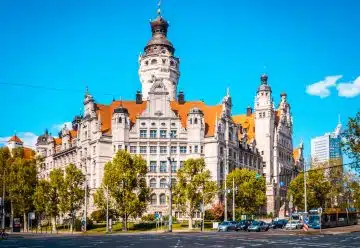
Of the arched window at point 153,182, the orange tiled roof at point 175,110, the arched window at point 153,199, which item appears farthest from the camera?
the orange tiled roof at point 175,110

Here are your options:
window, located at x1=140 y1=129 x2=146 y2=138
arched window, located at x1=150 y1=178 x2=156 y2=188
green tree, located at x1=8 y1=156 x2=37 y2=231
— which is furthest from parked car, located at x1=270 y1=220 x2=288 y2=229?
green tree, located at x1=8 y1=156 x2=37 y2=231

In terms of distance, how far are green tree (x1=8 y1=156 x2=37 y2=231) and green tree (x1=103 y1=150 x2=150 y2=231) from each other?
23.8m

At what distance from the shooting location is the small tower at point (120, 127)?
115 m

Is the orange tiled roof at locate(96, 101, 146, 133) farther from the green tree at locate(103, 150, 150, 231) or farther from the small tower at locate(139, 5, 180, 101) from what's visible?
the green tree at locate(103, 150, 150, 231)

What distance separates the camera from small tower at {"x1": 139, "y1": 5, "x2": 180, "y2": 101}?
136375 millimetres

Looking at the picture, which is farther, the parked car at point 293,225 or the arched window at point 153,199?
the arched window at point 153,199

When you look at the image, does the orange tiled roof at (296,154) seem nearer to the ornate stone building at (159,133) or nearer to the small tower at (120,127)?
the ornate stone building at (159,133)

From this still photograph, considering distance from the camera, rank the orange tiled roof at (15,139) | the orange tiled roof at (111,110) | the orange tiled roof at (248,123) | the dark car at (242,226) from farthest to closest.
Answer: the orange tiled roof at (15,139) → the orange tiled roof at (248,123) → the orange tiled roof at (111,110) → the dark car at (242,226)

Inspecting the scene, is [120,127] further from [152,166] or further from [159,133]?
[152,166]

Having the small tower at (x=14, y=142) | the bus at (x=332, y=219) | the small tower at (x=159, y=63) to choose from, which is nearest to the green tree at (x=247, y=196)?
the bus at (x=332, y=219)

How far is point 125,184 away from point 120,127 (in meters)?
25.9

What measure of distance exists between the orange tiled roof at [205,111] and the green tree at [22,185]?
3337 cm

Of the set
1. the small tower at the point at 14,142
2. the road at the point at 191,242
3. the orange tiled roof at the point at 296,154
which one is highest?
the small tower at the point at 14,142

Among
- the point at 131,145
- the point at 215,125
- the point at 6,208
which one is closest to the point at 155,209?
the point at 131,145
